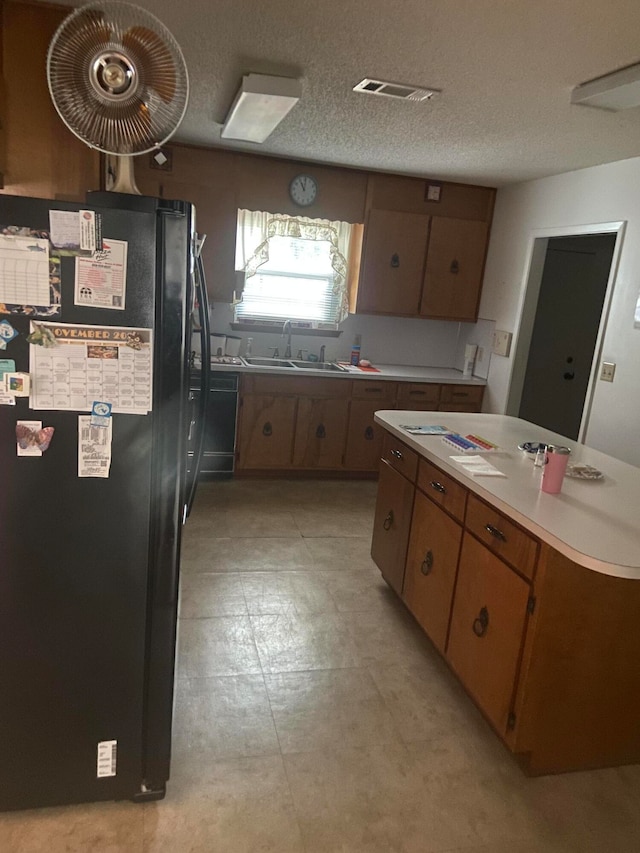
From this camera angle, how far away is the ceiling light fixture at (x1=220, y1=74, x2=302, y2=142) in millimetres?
2770

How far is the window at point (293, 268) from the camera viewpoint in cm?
487

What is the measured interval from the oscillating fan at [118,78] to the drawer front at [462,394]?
12.0 ft

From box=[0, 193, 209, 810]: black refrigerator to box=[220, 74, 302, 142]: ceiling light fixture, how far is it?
137cm

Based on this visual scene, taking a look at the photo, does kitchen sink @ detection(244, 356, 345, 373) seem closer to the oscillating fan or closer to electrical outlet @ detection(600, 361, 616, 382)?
electrical outlet @ detection(600, 361, 616, 382)

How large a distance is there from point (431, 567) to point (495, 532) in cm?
57

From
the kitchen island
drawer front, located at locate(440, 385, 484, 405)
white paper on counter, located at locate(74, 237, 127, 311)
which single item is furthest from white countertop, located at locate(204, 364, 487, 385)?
white paper on counter, located at locate(74, 237, 127, 311)

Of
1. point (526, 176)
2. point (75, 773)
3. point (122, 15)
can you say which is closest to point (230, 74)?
point (122, 15)

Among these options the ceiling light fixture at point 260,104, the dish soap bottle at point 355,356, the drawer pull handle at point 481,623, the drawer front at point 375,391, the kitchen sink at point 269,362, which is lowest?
the drawer pull handle at point 481,623

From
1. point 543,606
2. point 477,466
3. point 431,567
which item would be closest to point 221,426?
point 431,567

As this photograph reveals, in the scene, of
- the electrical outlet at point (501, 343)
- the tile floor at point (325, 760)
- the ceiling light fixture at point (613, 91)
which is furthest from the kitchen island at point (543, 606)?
the electrical outlet at point (501, 343)

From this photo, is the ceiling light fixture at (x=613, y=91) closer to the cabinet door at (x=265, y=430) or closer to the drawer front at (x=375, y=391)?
the drawer front at (x=375, y=391)

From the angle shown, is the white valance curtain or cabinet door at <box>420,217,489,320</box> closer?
the white valance curtain

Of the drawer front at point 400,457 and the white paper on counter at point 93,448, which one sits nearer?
the white paper on counter at point 93,448

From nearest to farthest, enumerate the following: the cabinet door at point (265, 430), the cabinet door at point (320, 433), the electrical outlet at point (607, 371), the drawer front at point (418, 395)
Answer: the electrical outlet at point (607, 371) → the cabinet door at point (265, 430) → the cabinet door at point (320, 433) → the drawer front at point (418, 395)
